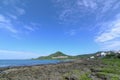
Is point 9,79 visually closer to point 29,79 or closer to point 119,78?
point 29,79

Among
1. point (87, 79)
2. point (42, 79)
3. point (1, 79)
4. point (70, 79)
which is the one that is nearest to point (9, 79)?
point (1, 79)

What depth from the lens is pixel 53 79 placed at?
2333 cm

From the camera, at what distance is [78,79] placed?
23.0 m

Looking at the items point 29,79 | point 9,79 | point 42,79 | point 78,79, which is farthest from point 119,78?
point 9,79

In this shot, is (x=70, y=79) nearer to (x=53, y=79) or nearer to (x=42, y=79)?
(x=53, y=79)

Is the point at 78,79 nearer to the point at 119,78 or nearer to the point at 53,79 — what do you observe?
the point at 53,79

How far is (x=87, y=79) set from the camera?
22844 mm

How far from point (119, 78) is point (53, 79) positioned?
9.70 m

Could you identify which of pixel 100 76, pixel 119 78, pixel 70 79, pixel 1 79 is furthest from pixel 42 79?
pixel 119 78

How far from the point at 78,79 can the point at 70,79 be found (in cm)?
116

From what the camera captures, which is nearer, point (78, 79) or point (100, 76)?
point (78, 79)

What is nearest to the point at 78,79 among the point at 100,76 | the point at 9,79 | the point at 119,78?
the point at 100,76

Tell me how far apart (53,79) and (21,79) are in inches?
180

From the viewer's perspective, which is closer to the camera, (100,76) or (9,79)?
(9,79)
